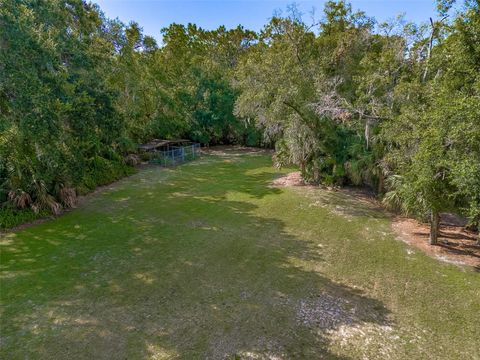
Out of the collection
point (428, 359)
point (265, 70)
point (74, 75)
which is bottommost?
point (428, 359)

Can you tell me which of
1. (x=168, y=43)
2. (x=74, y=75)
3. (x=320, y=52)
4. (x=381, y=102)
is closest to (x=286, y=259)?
(x=381, y=102)

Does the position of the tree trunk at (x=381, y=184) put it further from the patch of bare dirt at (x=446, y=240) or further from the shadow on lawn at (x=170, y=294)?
the shadow on lawn at (x=170, y=294)

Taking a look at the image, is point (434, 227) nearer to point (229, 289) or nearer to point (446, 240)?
point (446, 240)

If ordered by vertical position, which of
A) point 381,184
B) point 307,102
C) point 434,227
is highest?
point 307,102

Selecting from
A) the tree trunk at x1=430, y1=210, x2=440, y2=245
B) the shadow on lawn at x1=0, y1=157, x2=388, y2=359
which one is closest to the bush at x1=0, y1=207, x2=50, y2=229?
the shadow on lawn at x1=0, y1=157, x2=388, y2=359

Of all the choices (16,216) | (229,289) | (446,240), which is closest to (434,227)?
(446,240)

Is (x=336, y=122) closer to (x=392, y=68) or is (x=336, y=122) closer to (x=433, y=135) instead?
(x=392, y=68)
